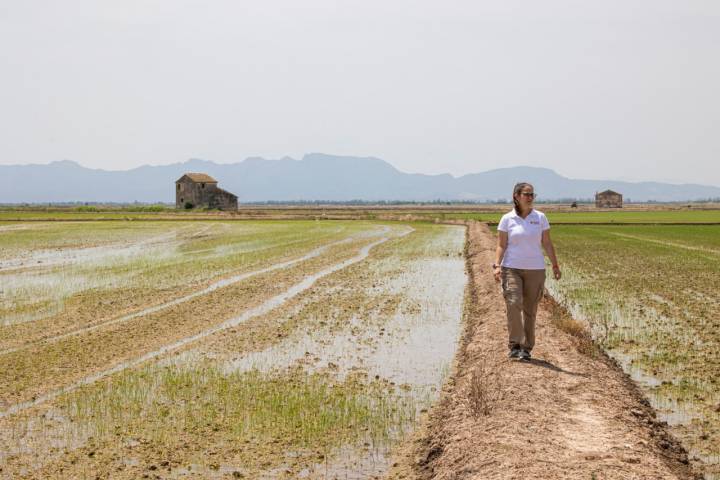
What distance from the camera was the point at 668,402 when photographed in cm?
827

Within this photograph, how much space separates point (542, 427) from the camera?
6.39 metres

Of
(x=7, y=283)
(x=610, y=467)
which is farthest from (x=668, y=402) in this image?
(x=7, y=283)

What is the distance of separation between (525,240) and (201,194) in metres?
93.7

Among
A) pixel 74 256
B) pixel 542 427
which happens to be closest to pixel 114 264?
pixel 74 256

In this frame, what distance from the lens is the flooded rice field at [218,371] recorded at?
21.6 feet

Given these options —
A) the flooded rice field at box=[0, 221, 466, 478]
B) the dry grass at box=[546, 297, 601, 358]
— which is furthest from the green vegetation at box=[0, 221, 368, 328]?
the dry grass at box=[546, 297, 601, 358]

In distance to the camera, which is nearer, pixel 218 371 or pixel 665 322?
pixel 218 371

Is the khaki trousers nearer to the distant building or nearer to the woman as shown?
the woman

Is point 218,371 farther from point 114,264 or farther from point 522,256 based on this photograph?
point 114,264

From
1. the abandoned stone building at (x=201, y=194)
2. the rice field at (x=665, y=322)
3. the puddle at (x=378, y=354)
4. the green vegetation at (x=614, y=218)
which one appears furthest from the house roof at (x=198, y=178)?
the puddle at (x=378, y=354)

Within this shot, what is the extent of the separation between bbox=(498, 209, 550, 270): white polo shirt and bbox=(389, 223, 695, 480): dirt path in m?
1.33

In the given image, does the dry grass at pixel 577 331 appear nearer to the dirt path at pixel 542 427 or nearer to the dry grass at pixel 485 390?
the dirt path at pixel 542 427

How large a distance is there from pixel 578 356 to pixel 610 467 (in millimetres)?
4253

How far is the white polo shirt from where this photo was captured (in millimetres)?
8430
